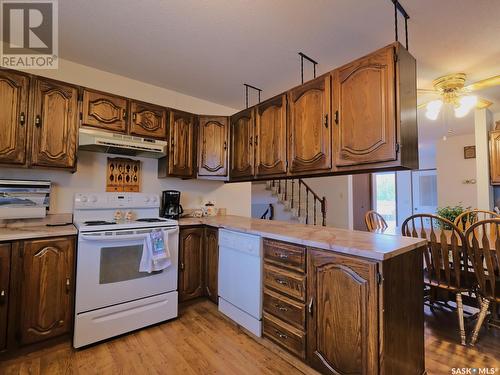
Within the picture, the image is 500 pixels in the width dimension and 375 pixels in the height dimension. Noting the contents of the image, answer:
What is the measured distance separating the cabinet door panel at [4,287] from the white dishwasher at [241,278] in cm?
159

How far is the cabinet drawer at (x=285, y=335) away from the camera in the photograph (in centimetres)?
170

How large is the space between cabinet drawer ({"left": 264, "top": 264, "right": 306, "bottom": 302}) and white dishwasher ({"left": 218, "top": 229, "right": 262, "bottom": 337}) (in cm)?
9

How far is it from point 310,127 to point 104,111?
6.58ft

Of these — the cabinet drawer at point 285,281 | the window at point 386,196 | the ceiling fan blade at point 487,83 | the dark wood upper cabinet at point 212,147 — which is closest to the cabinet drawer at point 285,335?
the cabinet drawer at point 285,281

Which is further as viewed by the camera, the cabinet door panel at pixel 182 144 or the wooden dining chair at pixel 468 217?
the cabinet door panel at pixel 182 144

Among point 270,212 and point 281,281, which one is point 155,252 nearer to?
point 281,281

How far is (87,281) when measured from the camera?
1.94m

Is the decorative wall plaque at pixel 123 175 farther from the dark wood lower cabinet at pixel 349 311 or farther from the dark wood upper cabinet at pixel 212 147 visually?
the dark wood lower cabinet at pixel 349 311

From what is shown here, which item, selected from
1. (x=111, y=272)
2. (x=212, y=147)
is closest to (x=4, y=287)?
(x=111, y=272)

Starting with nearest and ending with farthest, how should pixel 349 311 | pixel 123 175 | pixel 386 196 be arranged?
pixel 349 311
pixel 123 175
pixel 386 196

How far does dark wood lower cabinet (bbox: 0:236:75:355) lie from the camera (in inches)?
68.2

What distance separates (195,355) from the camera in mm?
1848

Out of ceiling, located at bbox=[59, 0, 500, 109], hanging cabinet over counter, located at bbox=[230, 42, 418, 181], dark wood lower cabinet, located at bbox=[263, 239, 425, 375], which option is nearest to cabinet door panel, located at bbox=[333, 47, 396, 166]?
hanging cabinet over counter, located at bbox=[230, 42, 418, 181]

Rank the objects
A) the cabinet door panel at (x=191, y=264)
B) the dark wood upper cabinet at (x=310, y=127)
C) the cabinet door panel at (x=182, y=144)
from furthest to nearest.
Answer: the cabinet door panel at (x=182, y=144) → the cabinet door panel at (x=191, y=264) → the dark wood upper cabinet at (x=310, y=127)
